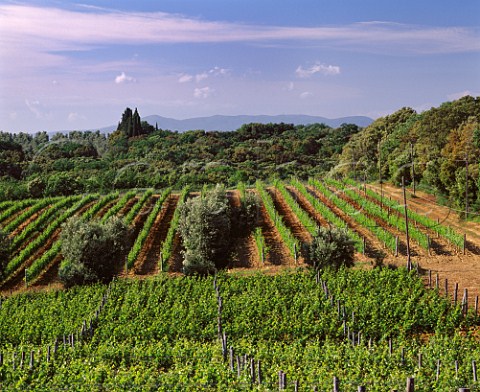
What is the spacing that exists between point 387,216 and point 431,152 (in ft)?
37.1

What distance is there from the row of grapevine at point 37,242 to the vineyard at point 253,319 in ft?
0.29

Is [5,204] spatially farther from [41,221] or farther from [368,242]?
[368,242]

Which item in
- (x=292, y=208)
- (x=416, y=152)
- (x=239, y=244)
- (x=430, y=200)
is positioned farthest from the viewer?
(x=416, y=152)

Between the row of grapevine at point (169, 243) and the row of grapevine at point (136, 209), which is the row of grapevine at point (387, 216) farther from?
the row of grapevine at point (136, 209)

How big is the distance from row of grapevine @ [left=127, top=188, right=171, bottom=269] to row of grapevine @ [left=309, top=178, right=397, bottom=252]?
987cm

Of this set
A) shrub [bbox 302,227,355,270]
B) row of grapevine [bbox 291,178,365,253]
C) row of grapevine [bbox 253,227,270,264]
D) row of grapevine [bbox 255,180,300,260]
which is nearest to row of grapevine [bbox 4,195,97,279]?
row of grapevine [bbox 253,227,270,264]

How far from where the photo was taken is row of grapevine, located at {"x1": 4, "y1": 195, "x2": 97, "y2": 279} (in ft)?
72.9

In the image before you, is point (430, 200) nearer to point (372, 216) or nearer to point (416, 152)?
point (416, 152)

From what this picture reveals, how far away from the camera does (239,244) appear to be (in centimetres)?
2520

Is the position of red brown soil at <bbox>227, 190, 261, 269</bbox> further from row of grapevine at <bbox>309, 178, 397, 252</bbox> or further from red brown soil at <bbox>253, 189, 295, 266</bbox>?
row of grapevine at <bbox>309, 178, 397, 252</bbox>

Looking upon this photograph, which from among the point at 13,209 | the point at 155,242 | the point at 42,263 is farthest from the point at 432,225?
the point at 13,209

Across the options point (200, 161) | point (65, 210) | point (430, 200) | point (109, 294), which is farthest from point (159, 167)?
point (109, 294)

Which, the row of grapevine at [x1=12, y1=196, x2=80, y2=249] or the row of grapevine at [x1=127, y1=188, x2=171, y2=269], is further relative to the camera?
the row of grapevine at [x1=12, y1=196, x2=80, y2=249]

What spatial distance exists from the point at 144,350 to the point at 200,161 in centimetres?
4037
